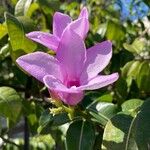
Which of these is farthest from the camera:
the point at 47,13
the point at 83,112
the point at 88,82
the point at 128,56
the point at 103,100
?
the point at 128,56

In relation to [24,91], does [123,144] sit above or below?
above

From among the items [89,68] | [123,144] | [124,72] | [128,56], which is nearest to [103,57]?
[89,68]

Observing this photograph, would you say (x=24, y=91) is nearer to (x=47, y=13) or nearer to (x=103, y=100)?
(x=47, y=13)

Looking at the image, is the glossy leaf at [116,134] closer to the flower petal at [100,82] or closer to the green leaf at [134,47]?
the flower petal at [100,82]

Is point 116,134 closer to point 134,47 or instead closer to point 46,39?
point 46,39

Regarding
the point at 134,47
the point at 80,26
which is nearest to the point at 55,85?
the point at 80,26

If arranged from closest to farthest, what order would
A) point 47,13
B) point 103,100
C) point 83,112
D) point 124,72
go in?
1. point 83,112
2. point 103,100
3. point 47,13
4. point 124,72
